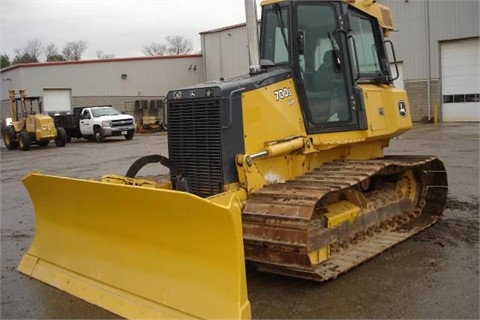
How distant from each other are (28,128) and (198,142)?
2295cm

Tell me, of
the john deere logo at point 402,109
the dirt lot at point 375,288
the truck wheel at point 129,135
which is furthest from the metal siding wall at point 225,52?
the dirt lot at point 375,288

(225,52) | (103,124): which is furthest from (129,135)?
(225,52)

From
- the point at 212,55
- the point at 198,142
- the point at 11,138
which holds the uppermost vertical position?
the point at 212,55

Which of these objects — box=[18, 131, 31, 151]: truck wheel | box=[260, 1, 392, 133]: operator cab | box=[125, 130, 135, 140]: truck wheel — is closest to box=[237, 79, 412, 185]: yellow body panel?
box=[260, 1, 392, 133]: operator cab

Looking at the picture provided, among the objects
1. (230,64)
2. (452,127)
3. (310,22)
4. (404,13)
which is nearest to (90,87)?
(230,64)

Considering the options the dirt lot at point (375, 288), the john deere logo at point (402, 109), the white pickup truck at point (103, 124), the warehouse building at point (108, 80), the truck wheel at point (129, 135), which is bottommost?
the dirt lot at point (375, 288)

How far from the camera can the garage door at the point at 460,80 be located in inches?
1037

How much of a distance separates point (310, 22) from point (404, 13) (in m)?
25.2

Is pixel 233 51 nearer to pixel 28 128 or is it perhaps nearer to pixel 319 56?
pixel 28 128

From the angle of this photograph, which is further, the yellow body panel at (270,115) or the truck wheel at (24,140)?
the truck wheel at (24,140)

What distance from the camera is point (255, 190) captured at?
5.29m

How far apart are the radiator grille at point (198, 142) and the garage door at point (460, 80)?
24348 mm

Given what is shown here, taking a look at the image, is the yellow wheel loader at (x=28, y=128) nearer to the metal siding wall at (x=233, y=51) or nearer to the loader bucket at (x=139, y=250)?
the metal siding wall at (x=233, y=51)

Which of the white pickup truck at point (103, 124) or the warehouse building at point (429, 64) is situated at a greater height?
the warehouse building at point (429, 64)
